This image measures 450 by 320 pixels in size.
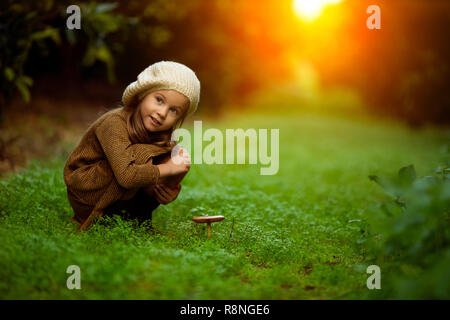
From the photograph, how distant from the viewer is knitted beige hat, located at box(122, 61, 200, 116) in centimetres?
373

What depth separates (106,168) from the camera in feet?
12.9

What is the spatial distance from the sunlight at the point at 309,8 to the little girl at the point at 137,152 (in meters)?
14.5

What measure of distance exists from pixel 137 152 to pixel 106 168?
39 centimetres

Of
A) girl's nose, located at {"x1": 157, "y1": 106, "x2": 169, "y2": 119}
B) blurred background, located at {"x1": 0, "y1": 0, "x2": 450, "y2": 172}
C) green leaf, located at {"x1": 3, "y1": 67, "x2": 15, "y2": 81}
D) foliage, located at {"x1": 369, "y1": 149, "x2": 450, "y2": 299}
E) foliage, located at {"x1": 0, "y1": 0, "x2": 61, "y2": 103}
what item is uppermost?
blurred background, located at {"x1": 0, "y1": 0, "x2": 450, "y2": 172}

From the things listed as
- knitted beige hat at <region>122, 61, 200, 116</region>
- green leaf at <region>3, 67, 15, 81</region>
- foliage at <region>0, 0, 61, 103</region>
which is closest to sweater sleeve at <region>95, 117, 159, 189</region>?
knitted beige hat at <region>122, 61, 200, 116</region>

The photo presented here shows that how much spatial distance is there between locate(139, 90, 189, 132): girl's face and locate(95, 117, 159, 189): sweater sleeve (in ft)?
0.82

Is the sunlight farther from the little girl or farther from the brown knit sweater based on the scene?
the brown knit sweater

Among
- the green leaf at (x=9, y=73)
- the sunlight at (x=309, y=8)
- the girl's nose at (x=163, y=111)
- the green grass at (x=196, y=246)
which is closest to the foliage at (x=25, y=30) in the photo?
the green leaf at (x=9, y=73)

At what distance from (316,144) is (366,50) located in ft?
18.0

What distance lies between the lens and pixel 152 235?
13.3 feet

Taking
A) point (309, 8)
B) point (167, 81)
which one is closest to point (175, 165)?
point (167, 81)

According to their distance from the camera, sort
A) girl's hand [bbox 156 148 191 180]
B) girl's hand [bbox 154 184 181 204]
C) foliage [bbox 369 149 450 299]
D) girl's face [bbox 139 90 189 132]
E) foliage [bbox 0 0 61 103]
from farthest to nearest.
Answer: foliage [bbox 0 0 61 103] → girl's hand [bbox 154 184 181 204] → girl's hand [bbox 156 148 191 180] → girl's face [bbox 139 90 189 132] → foliage [bbox 369 149 450 299]

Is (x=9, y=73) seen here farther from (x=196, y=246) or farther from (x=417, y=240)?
(x=417, y=240)

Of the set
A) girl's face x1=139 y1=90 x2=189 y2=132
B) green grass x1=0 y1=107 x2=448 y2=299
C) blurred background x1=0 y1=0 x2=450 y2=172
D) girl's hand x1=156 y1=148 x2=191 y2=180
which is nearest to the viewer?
green grass x1=0 y1=107 x2=448 y2=299
